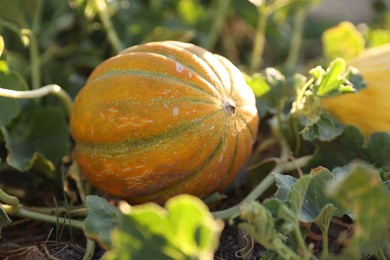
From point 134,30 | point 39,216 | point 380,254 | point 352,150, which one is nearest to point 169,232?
point 380,254

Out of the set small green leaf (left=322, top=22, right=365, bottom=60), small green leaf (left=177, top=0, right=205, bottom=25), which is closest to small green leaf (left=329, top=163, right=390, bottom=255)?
small green leaf (left=322, top=22, right=365, bottom=60)

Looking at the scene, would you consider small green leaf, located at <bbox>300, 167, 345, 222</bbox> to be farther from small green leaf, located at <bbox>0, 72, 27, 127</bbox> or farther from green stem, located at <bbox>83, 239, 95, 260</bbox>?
small green leaf, located at <bbox>0, 72, 27, 127</bbox>

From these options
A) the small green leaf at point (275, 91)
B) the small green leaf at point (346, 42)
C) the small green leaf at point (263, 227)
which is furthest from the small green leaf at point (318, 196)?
the small green leaf at point (346, 42)

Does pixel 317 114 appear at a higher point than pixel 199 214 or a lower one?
lower

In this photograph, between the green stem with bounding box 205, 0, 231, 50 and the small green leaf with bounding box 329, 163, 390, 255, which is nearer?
the small green leaf with bounding box 329, 163, 390, 255

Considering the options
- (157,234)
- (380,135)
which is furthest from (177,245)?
(380,135)

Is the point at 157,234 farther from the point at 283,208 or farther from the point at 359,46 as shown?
the point at 359,46

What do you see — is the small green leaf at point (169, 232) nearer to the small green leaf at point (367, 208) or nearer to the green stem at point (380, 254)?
the small green leaf at point (367, 208)
